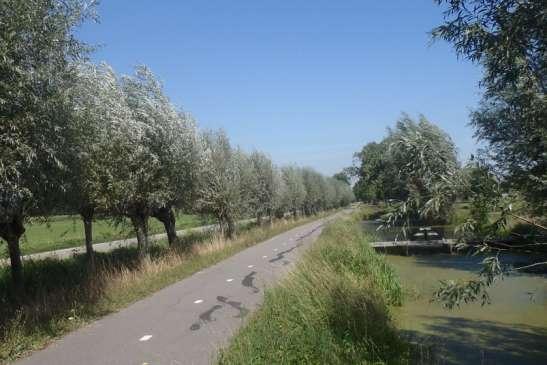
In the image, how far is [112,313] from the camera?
11.4 meters

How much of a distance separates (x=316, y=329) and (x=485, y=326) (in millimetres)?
7516

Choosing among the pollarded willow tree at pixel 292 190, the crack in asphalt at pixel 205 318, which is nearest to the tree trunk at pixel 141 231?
→ the crack in asphalt at pixel 205 318

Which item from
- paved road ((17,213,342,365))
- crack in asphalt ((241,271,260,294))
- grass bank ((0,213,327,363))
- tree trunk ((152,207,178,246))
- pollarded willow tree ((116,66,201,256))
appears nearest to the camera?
paved road ((17,213,342,365))

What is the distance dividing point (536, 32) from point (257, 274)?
13852mm

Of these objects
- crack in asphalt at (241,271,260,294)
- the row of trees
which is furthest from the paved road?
the row of trees

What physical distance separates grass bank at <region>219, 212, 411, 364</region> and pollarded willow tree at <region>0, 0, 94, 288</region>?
449 cm

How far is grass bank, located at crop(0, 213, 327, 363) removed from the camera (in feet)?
30.5

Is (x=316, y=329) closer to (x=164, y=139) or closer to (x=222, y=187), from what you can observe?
(x=164, y=139)

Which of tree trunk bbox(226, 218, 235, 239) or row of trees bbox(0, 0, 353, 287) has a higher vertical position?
row of trees bbox(0, 0, 353, 287)

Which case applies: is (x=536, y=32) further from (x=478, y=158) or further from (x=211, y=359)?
(x=211, y=359)

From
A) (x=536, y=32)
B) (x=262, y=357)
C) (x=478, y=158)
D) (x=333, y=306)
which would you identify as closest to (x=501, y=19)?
(x=536, y=32)

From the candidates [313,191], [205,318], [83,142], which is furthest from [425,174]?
[313,191]

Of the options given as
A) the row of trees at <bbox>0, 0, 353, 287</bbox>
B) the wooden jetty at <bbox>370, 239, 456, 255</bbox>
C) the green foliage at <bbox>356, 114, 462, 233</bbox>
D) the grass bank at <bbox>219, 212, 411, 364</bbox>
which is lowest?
the wooden jetty at <bbox>370, 239, 456, 255</bbox>

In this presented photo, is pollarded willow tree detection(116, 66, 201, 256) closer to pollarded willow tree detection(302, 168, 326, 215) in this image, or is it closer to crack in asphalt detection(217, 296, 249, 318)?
crack in asphalt detection(217, 296, 249, 318)
